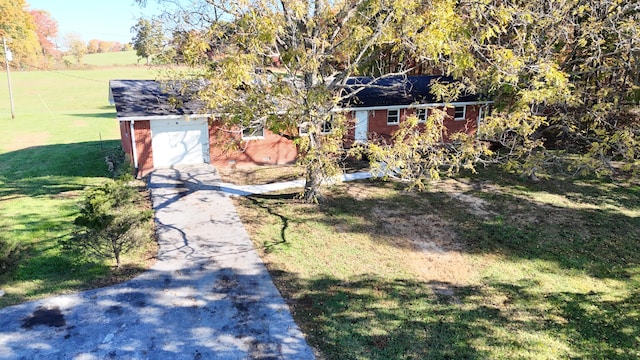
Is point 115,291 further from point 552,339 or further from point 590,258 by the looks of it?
point 590,258

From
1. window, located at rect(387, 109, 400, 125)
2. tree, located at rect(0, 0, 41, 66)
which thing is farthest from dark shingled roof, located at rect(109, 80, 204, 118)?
tree, located at rect(0, 0, 41, 66)

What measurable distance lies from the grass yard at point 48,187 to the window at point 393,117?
39.9ft

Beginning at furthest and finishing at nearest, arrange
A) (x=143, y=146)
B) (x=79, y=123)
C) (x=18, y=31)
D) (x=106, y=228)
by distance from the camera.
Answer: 1. (x=18, y=31)
2. (x=79, y=123)
3. (x=143, y=146)
4. (x=106, y=228)

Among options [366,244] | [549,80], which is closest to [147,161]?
[366,244]

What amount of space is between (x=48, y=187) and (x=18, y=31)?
63.2m

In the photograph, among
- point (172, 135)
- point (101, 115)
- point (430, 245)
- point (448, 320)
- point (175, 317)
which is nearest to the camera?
point (175, 317)

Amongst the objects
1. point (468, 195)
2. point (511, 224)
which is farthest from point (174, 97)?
point (511, 224)

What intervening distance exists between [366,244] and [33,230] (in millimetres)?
9863

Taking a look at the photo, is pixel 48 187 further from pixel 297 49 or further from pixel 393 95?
pixel 393 95

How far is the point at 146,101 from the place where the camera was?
1792 cm

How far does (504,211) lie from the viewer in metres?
14.4

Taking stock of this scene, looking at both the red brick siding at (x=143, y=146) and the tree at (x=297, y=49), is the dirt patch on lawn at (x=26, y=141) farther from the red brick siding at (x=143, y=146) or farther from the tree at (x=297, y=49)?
the tree at (x=297, y=49)

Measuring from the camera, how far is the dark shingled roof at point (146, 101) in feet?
55.4

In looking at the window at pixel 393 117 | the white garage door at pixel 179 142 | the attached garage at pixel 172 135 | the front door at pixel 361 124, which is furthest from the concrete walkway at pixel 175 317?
the window at pixel 393 117
